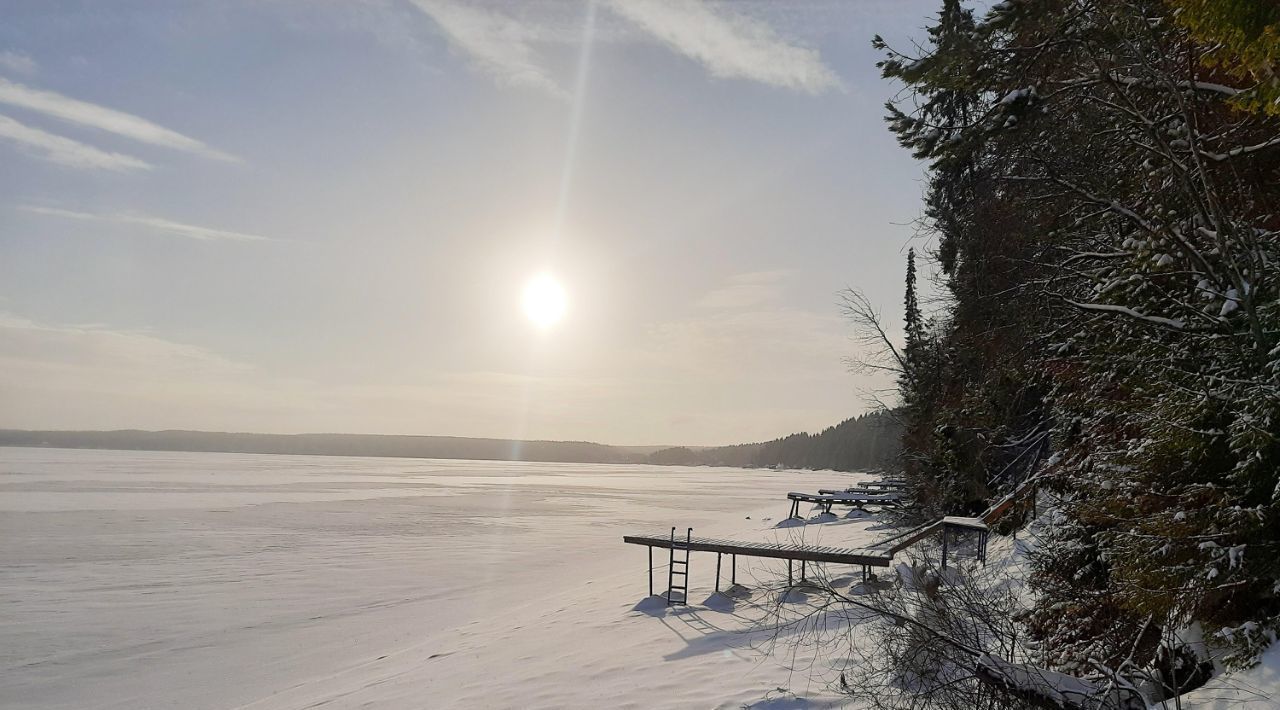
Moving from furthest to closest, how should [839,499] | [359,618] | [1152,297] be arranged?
[839,499] < [359,618] < [1152,297]

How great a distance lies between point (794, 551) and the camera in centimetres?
1484

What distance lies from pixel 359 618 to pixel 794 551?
373 inches

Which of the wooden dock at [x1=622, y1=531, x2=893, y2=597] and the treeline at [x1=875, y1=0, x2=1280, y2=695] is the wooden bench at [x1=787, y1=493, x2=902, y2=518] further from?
the treeline at [x1=875, y1=0, x2=1280, y2=695]

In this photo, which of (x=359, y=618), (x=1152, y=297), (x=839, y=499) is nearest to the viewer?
(x=1152, y=297)

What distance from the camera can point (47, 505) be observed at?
3628 centimetres

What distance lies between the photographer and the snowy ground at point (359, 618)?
33.1 feet

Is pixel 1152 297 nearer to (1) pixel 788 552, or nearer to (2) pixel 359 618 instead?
(1) pixel 788 552

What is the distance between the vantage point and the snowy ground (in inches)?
397

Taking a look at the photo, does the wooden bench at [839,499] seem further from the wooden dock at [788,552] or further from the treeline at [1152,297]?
the treeline at [1152,297]

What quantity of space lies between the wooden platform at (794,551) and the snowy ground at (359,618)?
23.3 inches

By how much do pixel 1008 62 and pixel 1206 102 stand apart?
5.92ft

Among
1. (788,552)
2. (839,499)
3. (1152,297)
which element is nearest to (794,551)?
(788,552)

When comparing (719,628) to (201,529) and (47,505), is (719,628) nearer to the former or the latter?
(201,529)

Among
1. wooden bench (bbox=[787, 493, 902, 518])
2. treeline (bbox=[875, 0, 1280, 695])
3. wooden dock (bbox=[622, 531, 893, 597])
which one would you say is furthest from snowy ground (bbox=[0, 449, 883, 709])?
treeline (bbox=[875, 0, 1280, 695])
